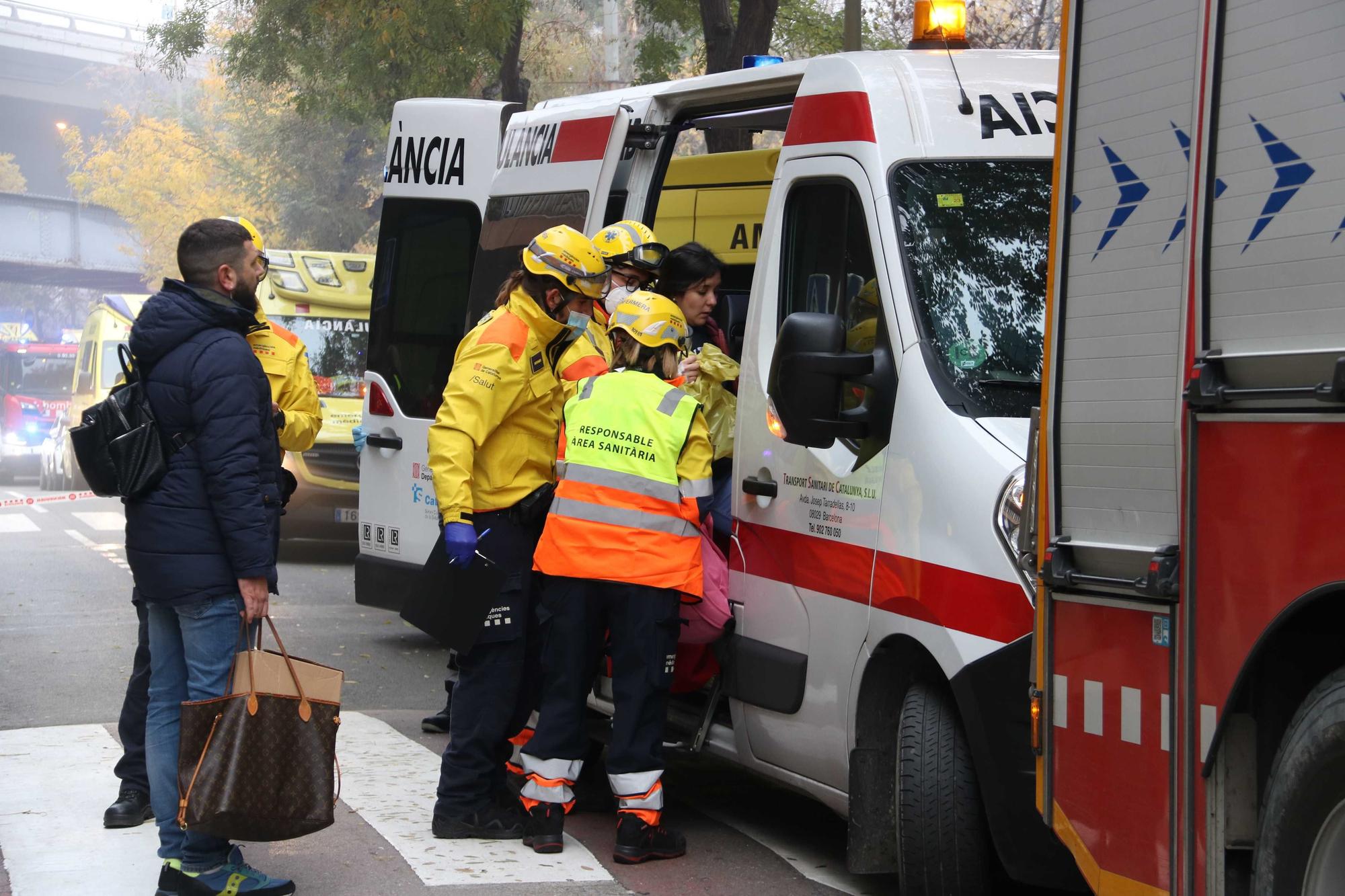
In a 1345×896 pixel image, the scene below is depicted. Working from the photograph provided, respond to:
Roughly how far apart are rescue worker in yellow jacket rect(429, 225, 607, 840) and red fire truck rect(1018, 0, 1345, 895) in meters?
2.35

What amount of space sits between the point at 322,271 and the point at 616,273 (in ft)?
32.8

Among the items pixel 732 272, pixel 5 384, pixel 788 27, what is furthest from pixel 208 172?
pixel 732 272

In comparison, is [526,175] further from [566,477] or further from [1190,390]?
[1190,390]

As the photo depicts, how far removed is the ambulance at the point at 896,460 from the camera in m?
4.31

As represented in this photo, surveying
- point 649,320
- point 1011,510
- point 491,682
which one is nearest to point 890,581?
point 1011,510

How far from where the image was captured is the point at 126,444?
188 inches

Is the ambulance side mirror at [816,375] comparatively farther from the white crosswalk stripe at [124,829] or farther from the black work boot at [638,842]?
the white crosswalk stripe at [124,829]

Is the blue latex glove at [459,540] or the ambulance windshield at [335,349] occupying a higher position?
the ambulance windshield at [335,349]

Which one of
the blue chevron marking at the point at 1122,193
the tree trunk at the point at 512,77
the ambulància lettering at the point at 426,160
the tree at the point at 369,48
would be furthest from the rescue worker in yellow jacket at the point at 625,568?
the tree trunk at the point at 512,77

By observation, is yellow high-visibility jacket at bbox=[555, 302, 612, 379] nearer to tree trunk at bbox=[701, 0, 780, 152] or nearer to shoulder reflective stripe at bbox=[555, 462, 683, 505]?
shoulder reflective stripe at bbox=[555, 462, 683, 505]

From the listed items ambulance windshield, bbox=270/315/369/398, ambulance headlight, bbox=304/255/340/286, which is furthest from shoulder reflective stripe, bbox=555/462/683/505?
ambulance headlight, bbox=304/255/340/286

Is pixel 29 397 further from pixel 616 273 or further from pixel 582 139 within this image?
pixel 616 273

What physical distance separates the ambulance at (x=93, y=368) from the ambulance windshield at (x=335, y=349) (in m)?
8.21

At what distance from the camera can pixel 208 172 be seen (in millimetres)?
52312
